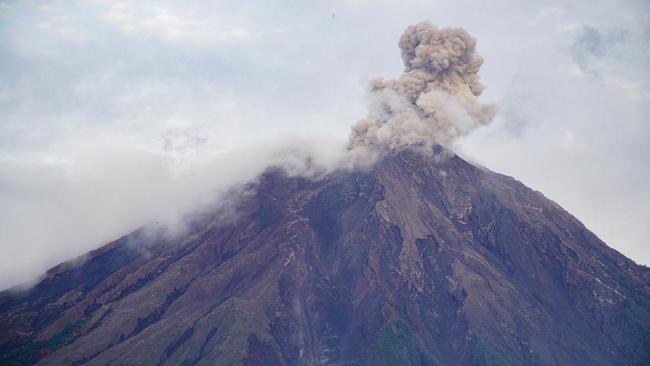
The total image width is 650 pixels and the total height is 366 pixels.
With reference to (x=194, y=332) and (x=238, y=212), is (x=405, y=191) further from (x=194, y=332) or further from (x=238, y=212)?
(x=194, y=332)

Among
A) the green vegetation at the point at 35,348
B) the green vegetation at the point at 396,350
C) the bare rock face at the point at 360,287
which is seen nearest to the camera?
the green vegetation at the point at 396,350

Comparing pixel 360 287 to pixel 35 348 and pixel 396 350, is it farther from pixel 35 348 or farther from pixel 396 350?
pixel 35 348

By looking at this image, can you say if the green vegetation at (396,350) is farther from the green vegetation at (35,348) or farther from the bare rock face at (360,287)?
the green vegetation at (35,348)

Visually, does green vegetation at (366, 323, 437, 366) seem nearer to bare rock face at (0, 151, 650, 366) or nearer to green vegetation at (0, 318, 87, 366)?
bare rock face at (0, 151, 650, 366)

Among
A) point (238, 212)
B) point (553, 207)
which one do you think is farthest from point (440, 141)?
point (238, 212)

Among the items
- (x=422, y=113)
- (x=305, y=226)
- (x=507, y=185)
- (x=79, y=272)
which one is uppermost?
(x=422, y=113)

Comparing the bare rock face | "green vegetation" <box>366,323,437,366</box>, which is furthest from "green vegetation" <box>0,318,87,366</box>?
"green vegetation" <box>366,323,437,366</box>

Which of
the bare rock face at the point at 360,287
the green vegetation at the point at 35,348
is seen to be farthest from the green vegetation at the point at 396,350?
the green vegetation at the point at 35,348
